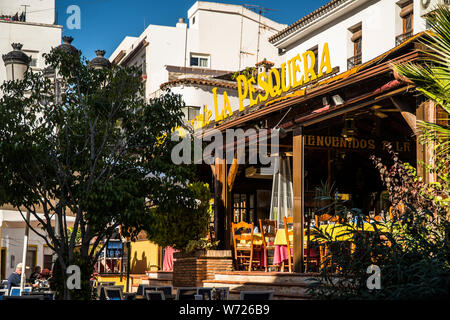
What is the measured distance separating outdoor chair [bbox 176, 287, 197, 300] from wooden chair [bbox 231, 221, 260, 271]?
15.6 ft

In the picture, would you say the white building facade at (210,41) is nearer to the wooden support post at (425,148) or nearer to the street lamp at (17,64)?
the street lamp at (17,64)

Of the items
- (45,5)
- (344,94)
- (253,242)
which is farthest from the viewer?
(45,5)

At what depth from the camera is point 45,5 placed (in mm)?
45875

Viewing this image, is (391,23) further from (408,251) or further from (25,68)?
(408,251)

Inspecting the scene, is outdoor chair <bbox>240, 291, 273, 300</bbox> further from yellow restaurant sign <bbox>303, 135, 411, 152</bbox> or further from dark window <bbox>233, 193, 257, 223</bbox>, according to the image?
dark window <bbox>233, 193, 257, 223</bbox>

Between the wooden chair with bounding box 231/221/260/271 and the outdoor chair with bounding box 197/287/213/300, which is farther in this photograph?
the wooden chair with bounding box 231/221/260/271

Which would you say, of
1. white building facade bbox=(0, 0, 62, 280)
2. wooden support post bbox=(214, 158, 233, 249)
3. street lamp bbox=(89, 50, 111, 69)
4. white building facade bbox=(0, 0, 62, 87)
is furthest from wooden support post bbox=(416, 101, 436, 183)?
white building facade bbox=(0, 0, 62, 87)

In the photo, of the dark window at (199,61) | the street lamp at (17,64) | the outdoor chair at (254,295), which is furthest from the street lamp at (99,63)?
the dark window at (199,61)

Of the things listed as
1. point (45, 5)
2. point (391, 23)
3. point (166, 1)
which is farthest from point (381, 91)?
point (45, 5)

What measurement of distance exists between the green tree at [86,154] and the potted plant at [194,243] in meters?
4.82

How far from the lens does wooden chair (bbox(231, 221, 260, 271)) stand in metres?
15.5

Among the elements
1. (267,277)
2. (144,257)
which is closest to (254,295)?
(267,277)

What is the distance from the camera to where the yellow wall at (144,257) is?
23328 millimetres

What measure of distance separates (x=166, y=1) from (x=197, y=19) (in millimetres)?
3133
